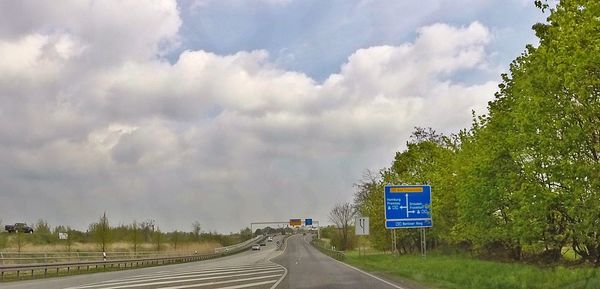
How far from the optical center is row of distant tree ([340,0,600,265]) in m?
22.4

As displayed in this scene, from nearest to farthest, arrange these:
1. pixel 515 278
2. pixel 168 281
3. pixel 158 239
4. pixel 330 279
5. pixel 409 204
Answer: pixel 515 278 → pixel 168 281 → pixel 330 279 → pixel 409 204 → pixel 158 239

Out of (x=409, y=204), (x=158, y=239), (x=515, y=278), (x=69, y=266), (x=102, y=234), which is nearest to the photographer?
(x=515, y=278)

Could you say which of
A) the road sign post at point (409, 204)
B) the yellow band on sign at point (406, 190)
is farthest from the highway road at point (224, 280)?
the yellow band on sign at point (406, 190)

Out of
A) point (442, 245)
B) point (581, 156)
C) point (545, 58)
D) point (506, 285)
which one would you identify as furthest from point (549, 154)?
point (442, 245)

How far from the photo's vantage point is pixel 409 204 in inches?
1657

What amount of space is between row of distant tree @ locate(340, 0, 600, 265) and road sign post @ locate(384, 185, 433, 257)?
2.61m

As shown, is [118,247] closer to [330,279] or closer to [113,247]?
[113,247]

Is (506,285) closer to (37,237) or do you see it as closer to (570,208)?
(570,208)

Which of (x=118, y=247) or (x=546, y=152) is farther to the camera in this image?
(x=118, y=247)

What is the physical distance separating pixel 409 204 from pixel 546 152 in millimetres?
17503

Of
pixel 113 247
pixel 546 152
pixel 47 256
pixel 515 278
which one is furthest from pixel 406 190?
pixel 113 247

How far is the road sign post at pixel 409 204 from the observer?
138 feet

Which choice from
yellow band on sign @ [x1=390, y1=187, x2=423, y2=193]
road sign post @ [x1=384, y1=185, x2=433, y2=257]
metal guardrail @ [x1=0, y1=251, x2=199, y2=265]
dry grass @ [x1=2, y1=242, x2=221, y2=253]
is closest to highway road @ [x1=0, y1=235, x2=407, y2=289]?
metal guardrail @ [x1=0, y1=251, x2=199, y2=265]

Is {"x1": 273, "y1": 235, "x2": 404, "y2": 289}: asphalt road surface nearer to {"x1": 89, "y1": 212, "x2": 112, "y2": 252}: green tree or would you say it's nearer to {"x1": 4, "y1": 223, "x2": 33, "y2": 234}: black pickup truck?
{"x1": 89, "y1": 212, "x2": 112, "y2": 252}: green tree
